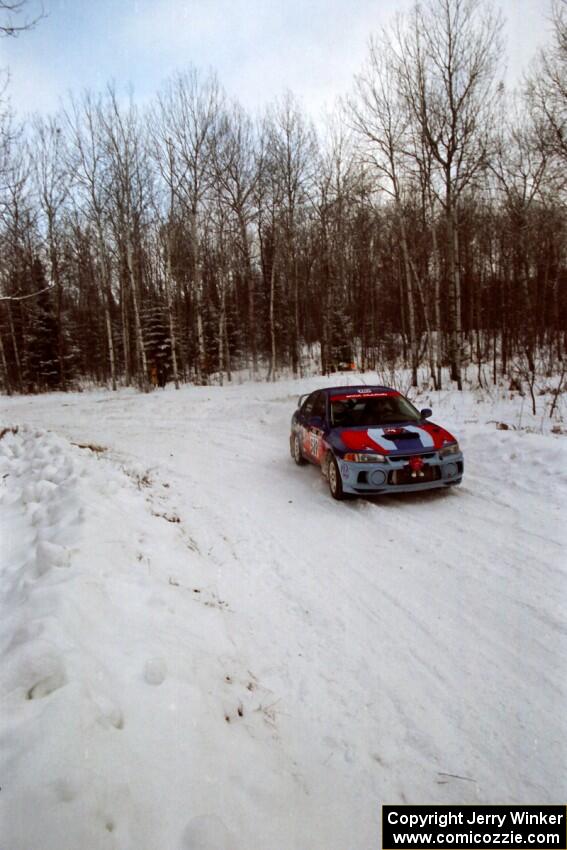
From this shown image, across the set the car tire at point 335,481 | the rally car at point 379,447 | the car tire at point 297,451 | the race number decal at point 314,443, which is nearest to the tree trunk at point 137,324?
the car tire at point 297,451

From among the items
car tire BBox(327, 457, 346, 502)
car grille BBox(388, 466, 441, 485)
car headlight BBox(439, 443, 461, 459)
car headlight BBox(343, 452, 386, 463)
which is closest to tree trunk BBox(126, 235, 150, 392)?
car tire BBox(327, 457, 346, 502)

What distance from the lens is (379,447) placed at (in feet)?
20.3

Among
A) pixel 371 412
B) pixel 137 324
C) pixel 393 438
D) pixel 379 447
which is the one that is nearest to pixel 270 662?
pixel 379 447

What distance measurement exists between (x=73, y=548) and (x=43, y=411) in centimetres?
1666

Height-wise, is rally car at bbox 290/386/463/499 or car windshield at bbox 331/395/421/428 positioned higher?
car windshield at bbox 331/395/421/428

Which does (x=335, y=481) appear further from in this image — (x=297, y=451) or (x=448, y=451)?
(x=297, y=451)

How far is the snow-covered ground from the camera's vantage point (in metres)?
1.95

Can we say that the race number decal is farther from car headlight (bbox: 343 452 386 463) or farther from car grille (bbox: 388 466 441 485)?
car grille (bbox: 388 466 441 485)

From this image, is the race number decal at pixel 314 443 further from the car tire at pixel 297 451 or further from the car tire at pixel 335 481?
the car tire at pixel 297 451

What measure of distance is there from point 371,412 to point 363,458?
1.39m

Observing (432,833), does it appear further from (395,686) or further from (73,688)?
(73,688)

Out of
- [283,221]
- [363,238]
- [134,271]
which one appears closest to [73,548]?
[134,271]

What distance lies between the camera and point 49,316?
28812 millimetres

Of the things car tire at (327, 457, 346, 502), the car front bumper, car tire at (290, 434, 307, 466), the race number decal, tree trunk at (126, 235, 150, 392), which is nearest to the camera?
the car front bumper
